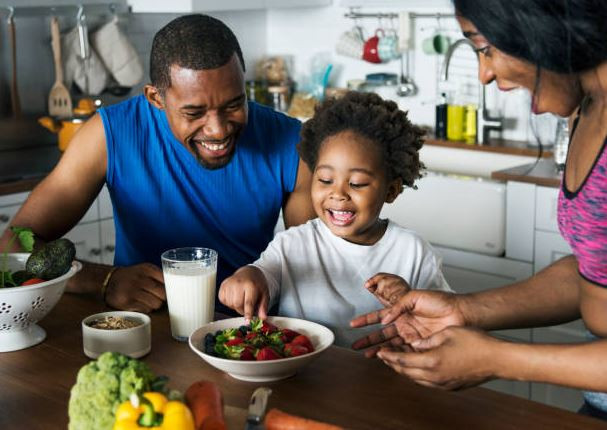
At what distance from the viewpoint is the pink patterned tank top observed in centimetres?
132

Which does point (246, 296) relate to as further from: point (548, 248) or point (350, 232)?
point (548, 248)

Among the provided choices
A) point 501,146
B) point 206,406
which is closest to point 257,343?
point 206,406

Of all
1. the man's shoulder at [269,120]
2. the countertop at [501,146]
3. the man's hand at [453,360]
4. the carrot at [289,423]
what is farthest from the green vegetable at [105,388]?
the countertop at [501,146]

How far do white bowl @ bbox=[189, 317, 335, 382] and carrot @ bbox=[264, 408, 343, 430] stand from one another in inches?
8.7

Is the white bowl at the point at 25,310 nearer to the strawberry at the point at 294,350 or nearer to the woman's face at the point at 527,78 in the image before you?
the strawberry at the point at 294,350

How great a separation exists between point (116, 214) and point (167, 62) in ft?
1.57

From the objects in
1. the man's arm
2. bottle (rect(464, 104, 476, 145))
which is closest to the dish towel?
bottle (rect(464, 104, 476, 145))

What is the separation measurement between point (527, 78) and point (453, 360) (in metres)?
0.43

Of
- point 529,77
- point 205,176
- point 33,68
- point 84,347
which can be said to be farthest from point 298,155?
point 33,68

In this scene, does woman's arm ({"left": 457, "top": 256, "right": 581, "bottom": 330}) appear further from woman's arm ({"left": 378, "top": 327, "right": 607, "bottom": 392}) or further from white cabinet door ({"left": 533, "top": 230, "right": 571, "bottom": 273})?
white cabinet door ({"left": 533, "top": 230, "right": 571, "bottom": 273})

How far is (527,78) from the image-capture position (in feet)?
4.16

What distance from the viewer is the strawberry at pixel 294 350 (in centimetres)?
144

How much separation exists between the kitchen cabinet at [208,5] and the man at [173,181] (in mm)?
Result: 1844

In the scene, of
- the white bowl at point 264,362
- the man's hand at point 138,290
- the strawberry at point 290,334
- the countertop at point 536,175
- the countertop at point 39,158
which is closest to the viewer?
the white bowl at point 264,362
